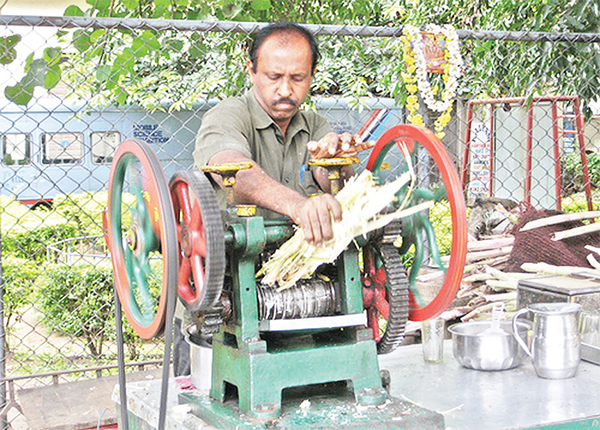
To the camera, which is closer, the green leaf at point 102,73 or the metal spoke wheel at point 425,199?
the metal spoke wheel at point 425,199

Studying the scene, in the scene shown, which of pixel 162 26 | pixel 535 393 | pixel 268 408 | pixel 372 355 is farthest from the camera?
pixel 162 26

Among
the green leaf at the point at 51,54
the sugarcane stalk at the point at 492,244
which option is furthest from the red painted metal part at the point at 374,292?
the sugarcane stalk at the point at 492,244

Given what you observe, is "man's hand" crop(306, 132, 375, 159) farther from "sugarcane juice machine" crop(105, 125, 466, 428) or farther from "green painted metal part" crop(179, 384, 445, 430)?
"green painted metal part" crop(179, 384, 445, 430)

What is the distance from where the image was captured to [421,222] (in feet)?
7.29

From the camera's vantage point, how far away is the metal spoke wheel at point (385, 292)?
2.12 metres

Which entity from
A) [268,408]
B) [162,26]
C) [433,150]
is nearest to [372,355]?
[268,408]

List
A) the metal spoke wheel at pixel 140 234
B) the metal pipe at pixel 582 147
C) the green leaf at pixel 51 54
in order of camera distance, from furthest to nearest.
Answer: the metal pipe at pixel 582 147, the green leaf at pixel 51 54, the metal spoke wheel at pixel 140 234

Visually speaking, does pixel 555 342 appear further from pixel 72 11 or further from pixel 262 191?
pixel 72 11

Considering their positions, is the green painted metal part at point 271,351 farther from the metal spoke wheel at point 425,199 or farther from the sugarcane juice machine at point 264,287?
the metal spoke wheel at point 425,199

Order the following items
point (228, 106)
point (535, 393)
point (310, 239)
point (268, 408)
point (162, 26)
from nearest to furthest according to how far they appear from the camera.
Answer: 1. point (310, 239)
2. point (268, 408)
3. point (535, 393)
4. point (228, 106)
5. point (162, 26)

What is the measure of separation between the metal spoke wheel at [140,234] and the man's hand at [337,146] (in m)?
0.50

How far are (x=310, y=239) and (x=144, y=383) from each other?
115 cm

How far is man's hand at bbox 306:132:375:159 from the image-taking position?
6.76ft

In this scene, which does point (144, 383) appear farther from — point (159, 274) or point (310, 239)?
point (310, 239)
